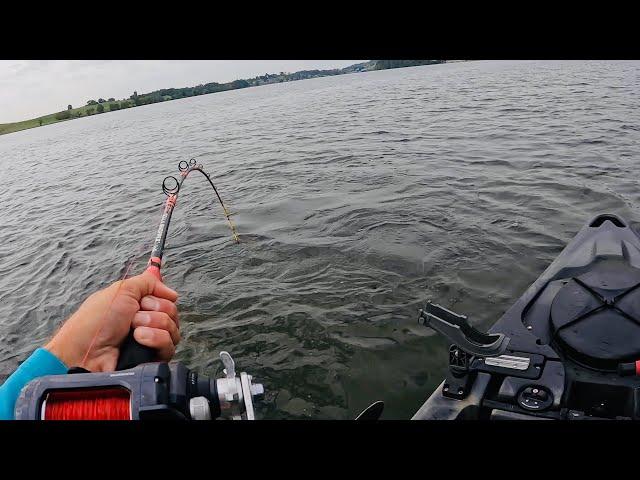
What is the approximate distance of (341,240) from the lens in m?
8.51

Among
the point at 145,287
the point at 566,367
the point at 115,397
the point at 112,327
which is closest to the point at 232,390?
the point at 115,397

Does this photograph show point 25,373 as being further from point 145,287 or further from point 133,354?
point 145,287

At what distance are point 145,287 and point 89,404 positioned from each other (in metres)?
1.60

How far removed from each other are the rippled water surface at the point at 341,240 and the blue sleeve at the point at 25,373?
2884 mm

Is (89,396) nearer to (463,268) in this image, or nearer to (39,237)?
(463,268)

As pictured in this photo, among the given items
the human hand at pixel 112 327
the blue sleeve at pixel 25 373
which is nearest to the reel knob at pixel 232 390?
the blue sleeve at pixel 25 373

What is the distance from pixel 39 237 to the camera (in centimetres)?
1220

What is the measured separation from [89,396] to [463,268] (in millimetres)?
6338

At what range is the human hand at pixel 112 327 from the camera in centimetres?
243

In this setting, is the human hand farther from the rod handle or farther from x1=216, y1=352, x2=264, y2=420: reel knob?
x1=216, y1=352, x2=264, y2=420: reel knob

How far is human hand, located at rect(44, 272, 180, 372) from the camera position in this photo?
2.43 metres

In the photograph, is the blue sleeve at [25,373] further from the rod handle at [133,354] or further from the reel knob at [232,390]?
the reel knob at [232,390]
